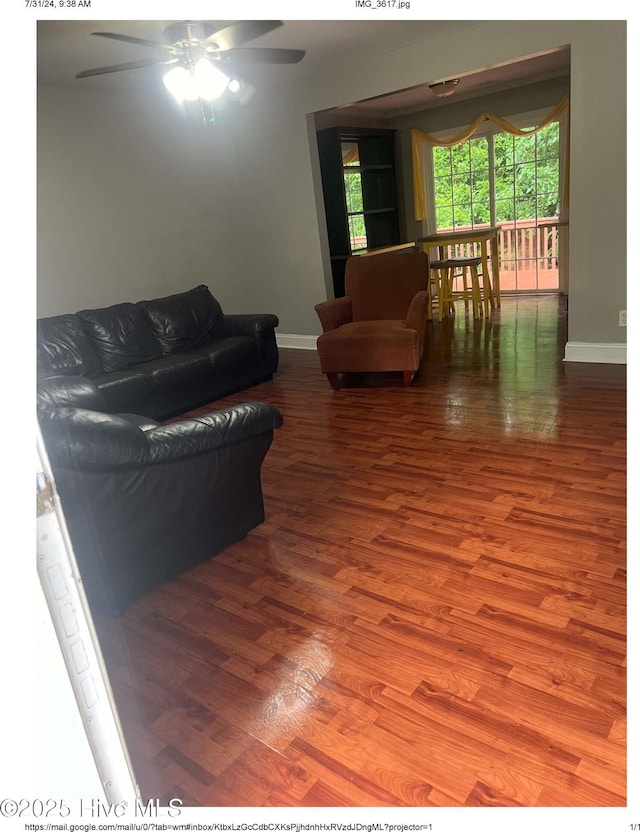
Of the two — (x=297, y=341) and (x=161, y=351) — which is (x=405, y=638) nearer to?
(x=161, y=351)

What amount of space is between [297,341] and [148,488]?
167 inches

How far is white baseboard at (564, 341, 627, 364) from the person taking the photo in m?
4.12

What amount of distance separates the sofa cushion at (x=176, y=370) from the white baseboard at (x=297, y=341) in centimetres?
169

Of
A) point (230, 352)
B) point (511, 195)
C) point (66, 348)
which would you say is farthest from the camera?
point (511, 195)

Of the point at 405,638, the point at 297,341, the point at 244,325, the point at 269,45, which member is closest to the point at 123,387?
the point at 244,325

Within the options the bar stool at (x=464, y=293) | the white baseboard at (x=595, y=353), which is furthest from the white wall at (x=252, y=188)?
the bar stool at (x=464, y=293)

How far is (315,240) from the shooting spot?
552 centimetres

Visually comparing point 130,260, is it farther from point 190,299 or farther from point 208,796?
point 208,796

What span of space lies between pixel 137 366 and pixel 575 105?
3.51 m

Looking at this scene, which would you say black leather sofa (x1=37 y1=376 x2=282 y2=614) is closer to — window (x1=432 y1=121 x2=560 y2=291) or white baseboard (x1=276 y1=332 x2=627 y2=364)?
white baseboard (x1=276 y1=332 x2=627 y2=364)

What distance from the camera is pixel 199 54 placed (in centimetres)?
298

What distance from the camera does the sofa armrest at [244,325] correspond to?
487cm

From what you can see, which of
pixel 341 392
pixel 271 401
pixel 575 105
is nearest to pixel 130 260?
pixel 271 401
